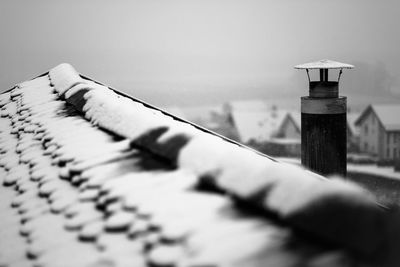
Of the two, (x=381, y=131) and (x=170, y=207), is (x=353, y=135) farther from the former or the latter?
(x=170, y=207)

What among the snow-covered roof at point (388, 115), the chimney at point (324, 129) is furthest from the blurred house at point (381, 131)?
the chimney at point (324, 129)

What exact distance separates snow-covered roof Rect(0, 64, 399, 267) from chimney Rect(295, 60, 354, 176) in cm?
620

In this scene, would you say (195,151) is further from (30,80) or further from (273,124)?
(273,124)

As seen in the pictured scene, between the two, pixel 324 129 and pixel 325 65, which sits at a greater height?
pixel 325 65

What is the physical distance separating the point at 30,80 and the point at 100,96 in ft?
A: 9.55

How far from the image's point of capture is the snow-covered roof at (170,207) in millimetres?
1375

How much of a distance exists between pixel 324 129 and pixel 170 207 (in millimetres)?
7269

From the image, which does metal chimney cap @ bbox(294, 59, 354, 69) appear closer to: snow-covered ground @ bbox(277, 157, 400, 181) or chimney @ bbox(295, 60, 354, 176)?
chimney @ bbox(295, 60, 354, 176)

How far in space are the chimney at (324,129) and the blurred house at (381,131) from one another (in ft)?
50.3

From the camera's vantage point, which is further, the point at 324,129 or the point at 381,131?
the point at 381,131

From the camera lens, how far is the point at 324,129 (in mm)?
8648

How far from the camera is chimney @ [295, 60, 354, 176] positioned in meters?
8.62

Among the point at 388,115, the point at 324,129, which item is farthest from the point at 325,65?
the point at 388,115

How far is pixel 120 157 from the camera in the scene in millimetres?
2438
